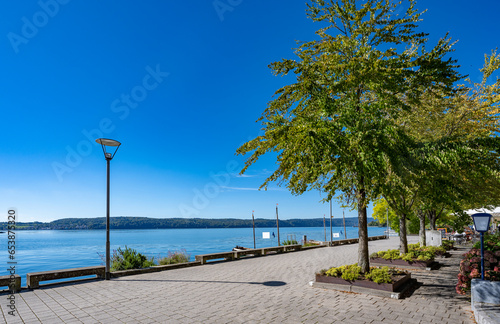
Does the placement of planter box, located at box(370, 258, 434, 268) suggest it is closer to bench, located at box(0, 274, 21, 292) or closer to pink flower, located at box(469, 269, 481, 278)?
pink flower, located at box(469, 269, 481, 278)

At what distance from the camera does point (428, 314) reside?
23.8ft

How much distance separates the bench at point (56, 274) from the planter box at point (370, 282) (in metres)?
8.60

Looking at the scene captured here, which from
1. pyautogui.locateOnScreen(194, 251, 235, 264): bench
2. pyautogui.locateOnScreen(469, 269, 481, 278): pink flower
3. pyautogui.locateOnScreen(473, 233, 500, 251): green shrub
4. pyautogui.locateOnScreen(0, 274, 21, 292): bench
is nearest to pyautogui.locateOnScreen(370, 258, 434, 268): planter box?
pyautogui.locateOnScreen(473, 233, 500, 251): green shrub

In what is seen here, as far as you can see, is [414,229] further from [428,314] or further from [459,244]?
[428,314]

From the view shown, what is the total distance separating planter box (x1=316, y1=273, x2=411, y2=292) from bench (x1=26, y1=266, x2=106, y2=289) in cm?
860

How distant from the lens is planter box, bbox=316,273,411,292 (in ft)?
29.5

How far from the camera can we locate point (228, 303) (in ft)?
27.2

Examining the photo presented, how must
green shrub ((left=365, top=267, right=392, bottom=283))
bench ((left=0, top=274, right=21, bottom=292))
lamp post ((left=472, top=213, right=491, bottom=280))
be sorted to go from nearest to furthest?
lamp post ((left=472, top=213, right=491, bottom=280))
green shrub ((left=365, top=267, right=392, bottom=283))
bench ((left=0, top=274, right=21, bottom=292))

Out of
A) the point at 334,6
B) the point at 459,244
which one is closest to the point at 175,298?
the point at 334,6

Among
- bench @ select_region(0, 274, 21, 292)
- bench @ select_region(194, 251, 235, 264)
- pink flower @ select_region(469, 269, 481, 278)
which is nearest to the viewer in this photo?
pink flower @ select_region(469, 269, 481, 278)

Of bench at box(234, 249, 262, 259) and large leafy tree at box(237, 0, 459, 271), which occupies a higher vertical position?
large leafy tree at box(237, 0, 459, 271)

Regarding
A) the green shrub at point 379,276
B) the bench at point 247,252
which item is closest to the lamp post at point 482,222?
the green shrub at point 379,276

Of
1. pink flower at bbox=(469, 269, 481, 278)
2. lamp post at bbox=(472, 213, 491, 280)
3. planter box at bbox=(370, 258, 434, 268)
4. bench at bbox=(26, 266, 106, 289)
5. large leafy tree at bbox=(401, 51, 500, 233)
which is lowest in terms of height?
planter box at bbox=(370, 258, 434, 268)

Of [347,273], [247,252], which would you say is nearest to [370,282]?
[347,273]
